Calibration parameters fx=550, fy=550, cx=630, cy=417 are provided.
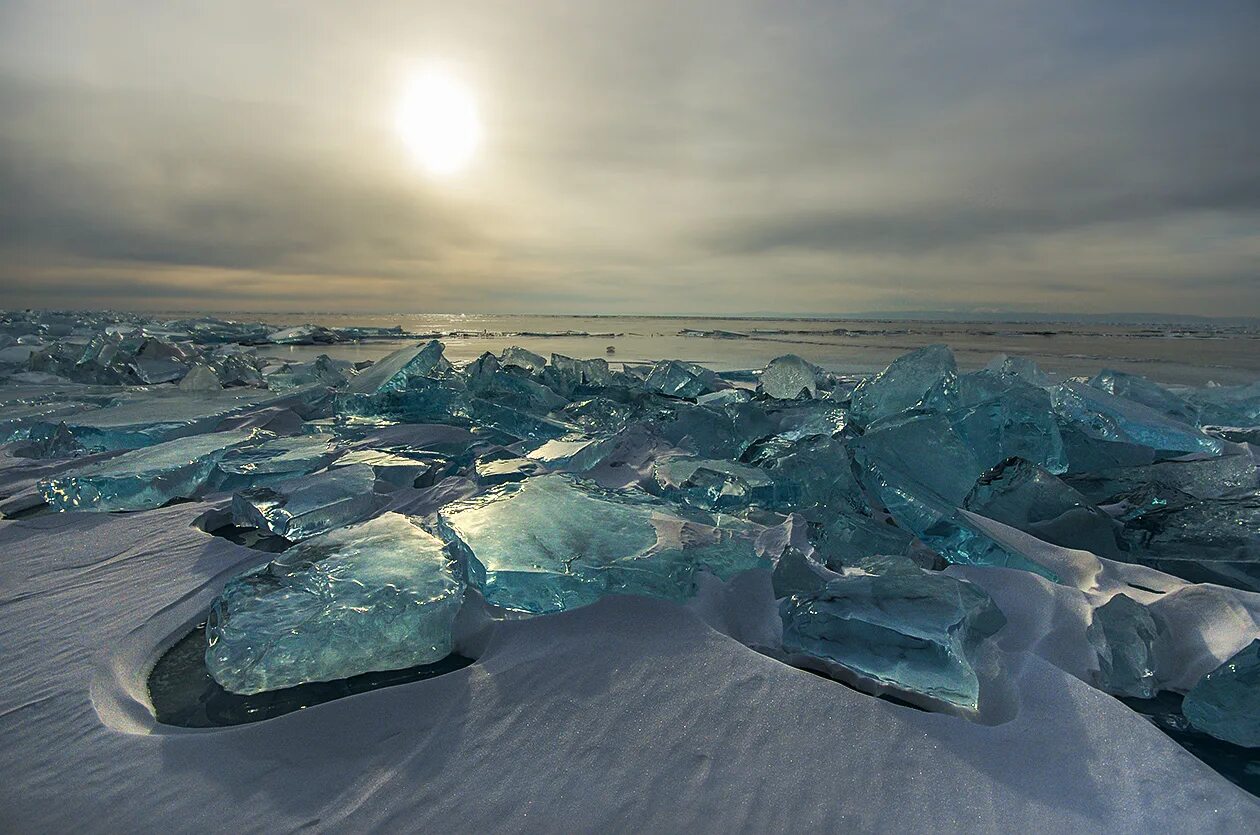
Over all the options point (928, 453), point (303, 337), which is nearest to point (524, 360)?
point (928, 453)

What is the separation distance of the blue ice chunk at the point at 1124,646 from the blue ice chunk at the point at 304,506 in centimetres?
182

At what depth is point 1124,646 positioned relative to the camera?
1021 mm

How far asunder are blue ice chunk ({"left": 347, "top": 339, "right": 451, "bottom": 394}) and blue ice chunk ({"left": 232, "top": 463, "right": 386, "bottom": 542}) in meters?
1.45

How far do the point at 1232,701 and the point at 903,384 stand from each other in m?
1.86

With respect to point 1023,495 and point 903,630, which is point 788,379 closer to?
point 1023,495

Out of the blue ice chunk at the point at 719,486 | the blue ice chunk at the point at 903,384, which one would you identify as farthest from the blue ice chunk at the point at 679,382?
the blue ice chunk at the point at 719,486

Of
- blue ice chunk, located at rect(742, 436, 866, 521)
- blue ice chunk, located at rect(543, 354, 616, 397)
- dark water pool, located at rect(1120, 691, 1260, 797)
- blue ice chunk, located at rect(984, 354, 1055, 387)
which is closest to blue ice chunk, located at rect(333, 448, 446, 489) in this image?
blue ice chunk, located at rect(742, 436, 866, 521)

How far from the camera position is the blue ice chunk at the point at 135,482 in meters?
1.73

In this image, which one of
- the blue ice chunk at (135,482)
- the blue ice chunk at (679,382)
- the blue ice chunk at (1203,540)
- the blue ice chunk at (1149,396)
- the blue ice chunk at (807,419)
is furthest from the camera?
the blue ice chunk at (679,382)

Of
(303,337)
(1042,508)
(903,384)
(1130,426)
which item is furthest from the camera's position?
(303,337)

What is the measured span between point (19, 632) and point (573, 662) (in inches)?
43.5

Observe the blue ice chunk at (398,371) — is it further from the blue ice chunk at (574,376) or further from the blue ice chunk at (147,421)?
the blue ice chunk at (574,376)

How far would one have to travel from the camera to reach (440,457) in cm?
234

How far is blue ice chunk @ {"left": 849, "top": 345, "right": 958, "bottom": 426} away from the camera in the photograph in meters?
2.52
